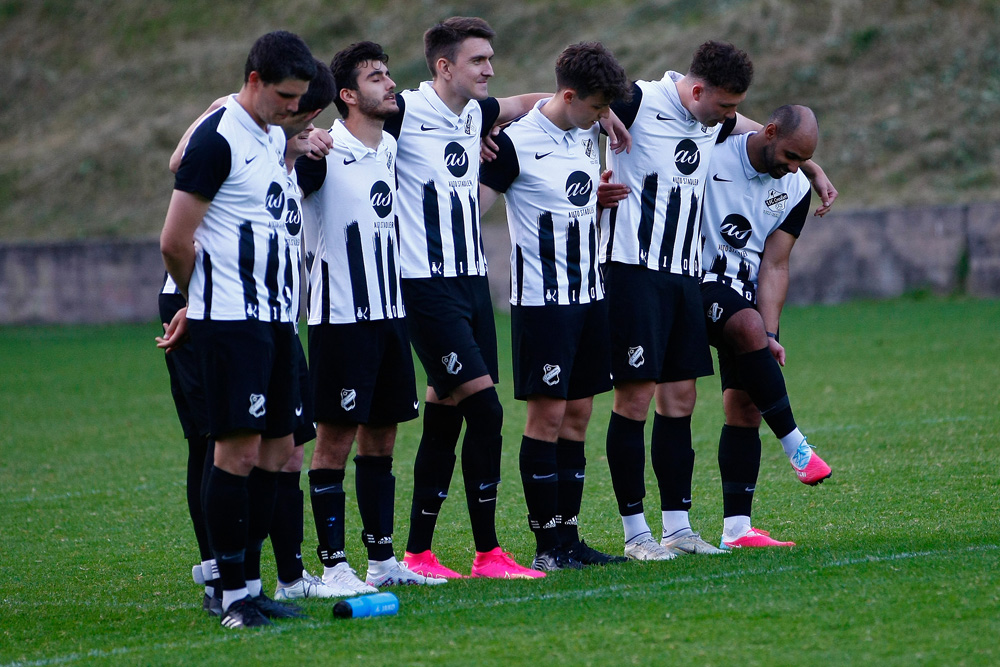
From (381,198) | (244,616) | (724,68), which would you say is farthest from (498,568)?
(724,68)

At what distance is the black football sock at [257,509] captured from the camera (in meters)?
4.82

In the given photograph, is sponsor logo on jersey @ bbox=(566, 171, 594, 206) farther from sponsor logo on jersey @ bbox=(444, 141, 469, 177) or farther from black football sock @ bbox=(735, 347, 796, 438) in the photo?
black football sock @ bbox=(735, 347, 796, 438)

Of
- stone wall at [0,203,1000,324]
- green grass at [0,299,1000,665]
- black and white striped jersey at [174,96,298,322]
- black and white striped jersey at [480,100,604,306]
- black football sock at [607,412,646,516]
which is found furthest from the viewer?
stone wall at [0,203,1000,324]

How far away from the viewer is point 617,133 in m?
5.76

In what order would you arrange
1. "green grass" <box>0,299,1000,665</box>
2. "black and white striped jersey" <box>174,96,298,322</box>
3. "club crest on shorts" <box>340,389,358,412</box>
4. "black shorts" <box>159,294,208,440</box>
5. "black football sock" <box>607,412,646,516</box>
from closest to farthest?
"green grass" <box>0,299,1000,665</box>, "black and white striped jersey" <box>174,96,298,322</box>, "black shorts" <box>159,294,208,440</box>, "club crest on shorts" <box>340,389,358,412</box>, "black football sock" <box>607,412,646,516</box>

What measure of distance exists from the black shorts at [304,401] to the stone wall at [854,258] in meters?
15.3

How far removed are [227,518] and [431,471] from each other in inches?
51.6

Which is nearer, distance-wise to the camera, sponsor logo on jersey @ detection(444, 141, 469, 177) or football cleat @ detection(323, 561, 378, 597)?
football cleat @ detection(323, 561, 378, 597)

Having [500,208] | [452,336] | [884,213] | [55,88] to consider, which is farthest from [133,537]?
[55,88]

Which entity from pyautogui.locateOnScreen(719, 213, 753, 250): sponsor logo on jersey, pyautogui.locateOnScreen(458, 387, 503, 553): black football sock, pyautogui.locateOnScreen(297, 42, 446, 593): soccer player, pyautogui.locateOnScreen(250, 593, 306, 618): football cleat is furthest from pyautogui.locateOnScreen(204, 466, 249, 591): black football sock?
pyautogui.locateOnScreen(719, 213, 753, 250): sponsor logo on jersey

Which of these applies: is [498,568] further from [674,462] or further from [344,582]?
[674,462]

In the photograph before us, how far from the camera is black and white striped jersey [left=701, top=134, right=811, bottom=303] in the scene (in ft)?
20.2

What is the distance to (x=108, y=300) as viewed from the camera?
22.5 metres

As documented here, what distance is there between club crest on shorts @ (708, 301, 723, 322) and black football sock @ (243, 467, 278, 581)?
7.84 ft
